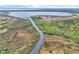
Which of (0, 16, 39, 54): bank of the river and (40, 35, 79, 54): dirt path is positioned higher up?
(0, 16, 39, 54): bank of the river

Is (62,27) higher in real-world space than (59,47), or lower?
higher

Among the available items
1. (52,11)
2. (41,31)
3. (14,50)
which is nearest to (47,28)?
(41,31)

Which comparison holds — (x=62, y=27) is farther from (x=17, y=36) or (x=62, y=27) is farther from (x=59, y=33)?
(x=17, y=36)

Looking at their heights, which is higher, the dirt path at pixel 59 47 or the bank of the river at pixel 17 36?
the bank of the river at pixel 17 36

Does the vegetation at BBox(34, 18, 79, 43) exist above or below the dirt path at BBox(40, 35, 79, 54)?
above

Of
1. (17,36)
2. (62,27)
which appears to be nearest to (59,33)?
(62,27)
